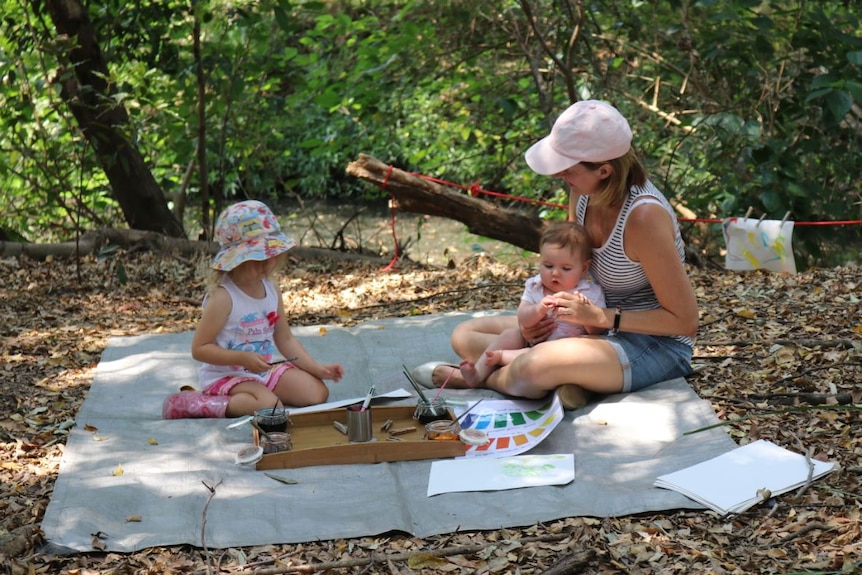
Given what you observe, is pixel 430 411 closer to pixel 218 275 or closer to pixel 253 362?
pixel 253 362

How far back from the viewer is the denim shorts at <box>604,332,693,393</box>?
3.39 metres

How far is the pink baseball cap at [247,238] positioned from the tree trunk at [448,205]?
2.18m

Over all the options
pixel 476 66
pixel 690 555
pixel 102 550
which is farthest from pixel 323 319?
pixel 476 66

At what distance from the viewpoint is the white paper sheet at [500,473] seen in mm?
2805

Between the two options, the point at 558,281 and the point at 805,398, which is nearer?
the point at 805,398

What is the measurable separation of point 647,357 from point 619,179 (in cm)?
63

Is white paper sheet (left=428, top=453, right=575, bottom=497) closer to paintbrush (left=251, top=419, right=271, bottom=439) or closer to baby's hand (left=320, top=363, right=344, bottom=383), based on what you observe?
paintbrush (left=251, top=419, right=271, bottom=439)

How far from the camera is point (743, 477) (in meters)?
2.70

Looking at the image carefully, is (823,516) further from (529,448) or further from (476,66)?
(476,66)

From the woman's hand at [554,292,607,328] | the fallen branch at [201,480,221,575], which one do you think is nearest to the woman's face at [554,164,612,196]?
the woman's hand at [554,292,607,328]

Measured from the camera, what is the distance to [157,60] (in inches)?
275

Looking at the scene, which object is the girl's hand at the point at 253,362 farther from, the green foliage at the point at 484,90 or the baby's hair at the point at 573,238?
the green foliage at the point at 484,90

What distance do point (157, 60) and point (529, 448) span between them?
196 inches

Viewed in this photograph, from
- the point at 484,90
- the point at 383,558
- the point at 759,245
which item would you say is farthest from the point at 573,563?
the point at 484,90
